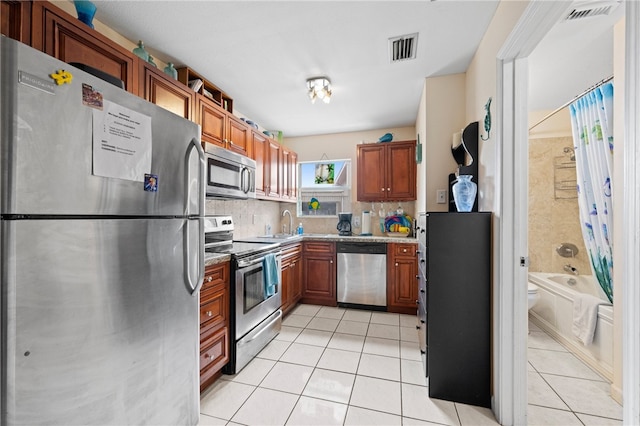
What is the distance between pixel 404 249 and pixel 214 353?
2.37 m

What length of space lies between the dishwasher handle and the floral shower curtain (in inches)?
74.5

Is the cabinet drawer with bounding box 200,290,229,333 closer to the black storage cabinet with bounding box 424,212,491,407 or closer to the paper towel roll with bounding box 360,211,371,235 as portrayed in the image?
the black storage cabinet with bounding box 424,212,491,407

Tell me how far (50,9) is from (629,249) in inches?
93.7

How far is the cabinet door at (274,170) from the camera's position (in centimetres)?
341

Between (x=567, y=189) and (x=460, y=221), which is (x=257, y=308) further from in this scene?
(x=567, y=189)

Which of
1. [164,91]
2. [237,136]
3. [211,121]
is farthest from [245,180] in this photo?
[164,91]

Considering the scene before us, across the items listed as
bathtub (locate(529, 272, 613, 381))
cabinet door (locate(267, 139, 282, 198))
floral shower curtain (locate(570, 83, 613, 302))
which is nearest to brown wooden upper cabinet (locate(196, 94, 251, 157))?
cabinet door (locate(267, 139, 282, 198))

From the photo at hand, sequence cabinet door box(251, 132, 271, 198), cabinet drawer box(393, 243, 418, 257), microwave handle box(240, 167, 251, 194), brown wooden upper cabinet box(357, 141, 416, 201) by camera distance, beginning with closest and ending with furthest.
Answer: microwave handle box(240, 167, 251, 194) < cabinet door box(251, 132, 271, 198) < cabinet drawer box(393, 243, 418, 257) < brown wooden upper cabinet box(357, 141, 416, 201)

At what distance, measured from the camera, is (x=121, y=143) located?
1.02m

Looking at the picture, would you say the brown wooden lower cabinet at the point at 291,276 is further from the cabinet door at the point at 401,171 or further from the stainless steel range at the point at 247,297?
the cabinet door at the point at 401,171

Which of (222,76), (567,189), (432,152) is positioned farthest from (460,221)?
(567,189)

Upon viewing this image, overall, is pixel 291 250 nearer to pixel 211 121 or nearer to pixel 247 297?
pixel 247 297

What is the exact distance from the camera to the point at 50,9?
49.4 inches

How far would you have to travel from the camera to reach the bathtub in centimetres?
196
